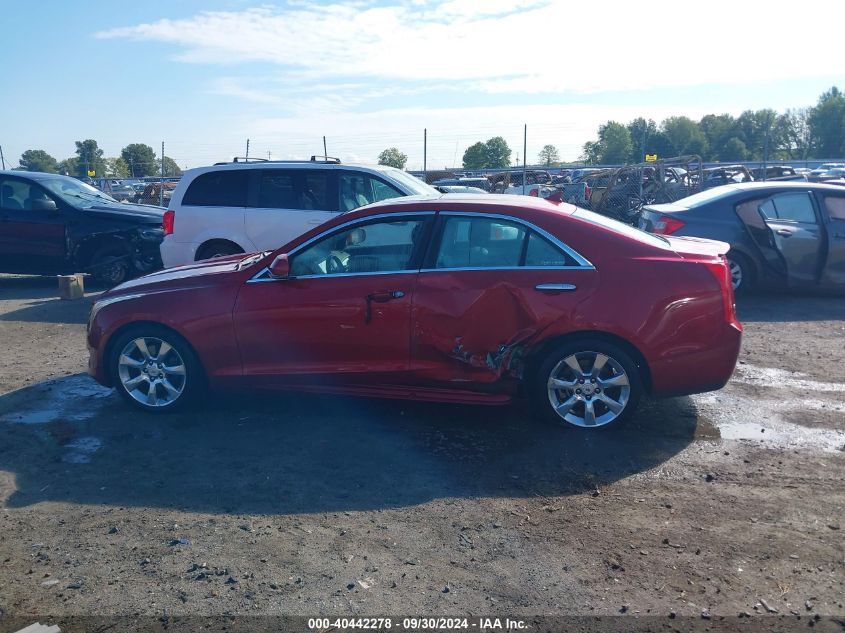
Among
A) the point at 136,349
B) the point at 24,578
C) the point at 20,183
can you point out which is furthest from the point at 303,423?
the point at 20,183

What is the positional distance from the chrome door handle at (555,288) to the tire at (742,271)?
591 centimetres

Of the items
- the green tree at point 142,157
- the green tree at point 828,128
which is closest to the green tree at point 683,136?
the green tree at point 828,128

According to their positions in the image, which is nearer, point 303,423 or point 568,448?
point 568,448

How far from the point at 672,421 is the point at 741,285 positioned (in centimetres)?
539


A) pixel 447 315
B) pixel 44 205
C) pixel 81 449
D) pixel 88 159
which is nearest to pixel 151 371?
pixel 81 449

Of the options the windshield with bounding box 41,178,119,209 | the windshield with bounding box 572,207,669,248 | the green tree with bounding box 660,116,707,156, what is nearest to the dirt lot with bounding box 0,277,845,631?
the windshield with bounding box 572,207,669,248

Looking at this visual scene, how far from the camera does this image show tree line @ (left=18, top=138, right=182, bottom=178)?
34.4m

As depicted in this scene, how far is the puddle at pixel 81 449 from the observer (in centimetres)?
539

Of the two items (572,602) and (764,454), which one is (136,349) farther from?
(764,454)

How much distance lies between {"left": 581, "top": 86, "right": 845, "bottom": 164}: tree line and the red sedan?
153 ft

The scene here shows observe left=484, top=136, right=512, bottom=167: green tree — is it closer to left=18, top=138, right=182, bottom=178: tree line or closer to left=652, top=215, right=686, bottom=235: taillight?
left=18, top=138, right=182, bottom=178: tree line

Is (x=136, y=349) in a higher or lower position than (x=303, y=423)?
higher

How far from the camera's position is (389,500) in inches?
186

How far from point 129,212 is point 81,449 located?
8.01m
